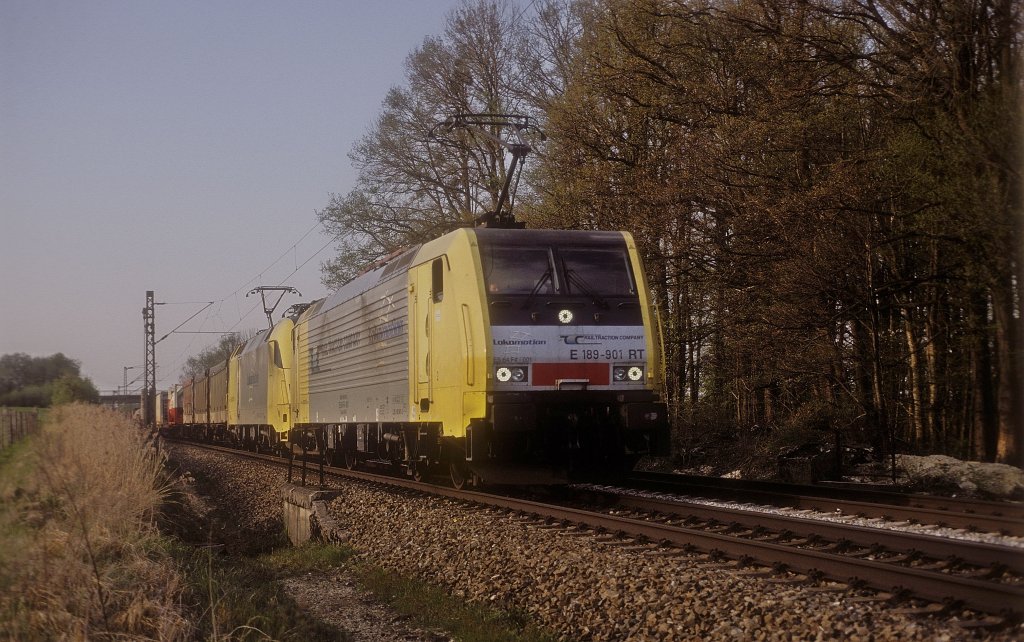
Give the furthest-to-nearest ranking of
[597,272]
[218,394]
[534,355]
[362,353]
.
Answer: [218,394], [362,353], [597,272], [534,355]

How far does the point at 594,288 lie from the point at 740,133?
4.85m

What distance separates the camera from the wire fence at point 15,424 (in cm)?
627

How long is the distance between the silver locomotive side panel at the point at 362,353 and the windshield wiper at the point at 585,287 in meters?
2.55

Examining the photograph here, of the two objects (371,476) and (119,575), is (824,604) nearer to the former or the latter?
(119,575)

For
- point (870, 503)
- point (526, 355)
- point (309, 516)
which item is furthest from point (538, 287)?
point (309, 516)

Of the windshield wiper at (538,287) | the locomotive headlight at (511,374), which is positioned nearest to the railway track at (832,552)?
the locomotive headlight at (511,374)

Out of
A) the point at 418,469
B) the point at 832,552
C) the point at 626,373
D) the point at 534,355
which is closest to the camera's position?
the point at 832,552

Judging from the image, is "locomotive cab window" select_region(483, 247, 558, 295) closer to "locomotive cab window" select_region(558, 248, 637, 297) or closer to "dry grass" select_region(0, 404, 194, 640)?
"locomotive cab window" select_region(558, 248, 637, 297)

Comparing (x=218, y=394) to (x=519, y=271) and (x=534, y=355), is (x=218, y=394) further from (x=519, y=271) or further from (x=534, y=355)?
(x=534, y=355)

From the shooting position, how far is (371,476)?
15.7 m

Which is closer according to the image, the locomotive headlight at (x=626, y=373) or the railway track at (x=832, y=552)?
the railway track at (x=832, y=552)

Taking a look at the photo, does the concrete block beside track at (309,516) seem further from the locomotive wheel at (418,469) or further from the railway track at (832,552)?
the railway track at (832,552)

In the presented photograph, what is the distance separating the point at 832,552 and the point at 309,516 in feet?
23.8

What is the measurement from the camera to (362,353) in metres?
14.7
